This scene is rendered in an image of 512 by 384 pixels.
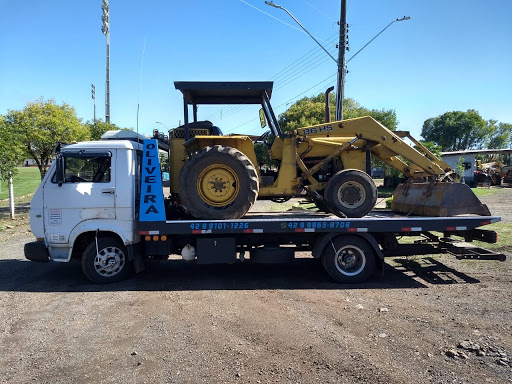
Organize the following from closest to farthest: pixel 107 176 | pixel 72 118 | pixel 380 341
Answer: pixel 380 341 < pixel 107 176 < pixel 72 118

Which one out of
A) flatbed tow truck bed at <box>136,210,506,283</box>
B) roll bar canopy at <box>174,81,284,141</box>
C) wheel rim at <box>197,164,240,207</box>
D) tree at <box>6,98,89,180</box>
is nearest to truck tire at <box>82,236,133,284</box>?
flatbed tow truck bed at <box>136,210,506,283</box>

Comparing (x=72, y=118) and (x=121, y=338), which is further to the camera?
(x=72, y=118)

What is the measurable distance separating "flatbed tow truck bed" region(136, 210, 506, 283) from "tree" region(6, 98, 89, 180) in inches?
415

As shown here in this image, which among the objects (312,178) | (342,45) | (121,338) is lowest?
(121,338)

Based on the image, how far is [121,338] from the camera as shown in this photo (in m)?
4.38

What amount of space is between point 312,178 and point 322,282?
1946 mm

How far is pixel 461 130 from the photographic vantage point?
59.3m

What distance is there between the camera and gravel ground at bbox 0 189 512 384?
361cm

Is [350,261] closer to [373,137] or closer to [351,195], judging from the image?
[351,195]

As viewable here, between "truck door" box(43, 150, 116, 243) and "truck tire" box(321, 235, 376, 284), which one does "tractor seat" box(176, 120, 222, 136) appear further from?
"truck tire" box(321, 235, 376, 284)

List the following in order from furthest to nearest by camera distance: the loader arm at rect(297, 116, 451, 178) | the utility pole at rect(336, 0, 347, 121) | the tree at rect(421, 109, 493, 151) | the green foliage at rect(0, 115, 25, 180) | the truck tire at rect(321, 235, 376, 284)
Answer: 1. the tree at rect(421, 109, 493, 151)
2. the utility pole at rect(336, 0, 347, 121)
3. the green foliage at rect(0, 115, 25, 180)
4. the loader arm at rect(297, 116, 451, 178)
5. the truck tire at rect(321, 235, 376, 284)

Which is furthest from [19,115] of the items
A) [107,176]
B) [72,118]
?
[107,176]

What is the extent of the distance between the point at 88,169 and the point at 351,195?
15.5 ft

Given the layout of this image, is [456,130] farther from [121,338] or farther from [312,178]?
[121,338]
